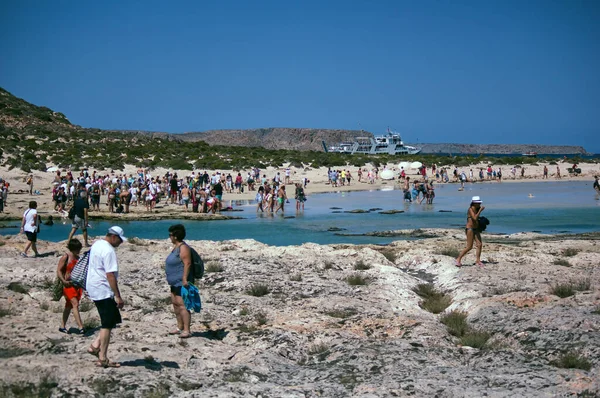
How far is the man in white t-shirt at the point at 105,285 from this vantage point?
7113 mm

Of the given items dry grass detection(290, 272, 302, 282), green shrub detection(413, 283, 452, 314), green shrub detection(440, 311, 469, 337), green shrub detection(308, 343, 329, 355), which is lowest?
green shrub detection(308, 343, 329, 355)

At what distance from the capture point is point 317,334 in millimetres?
9070

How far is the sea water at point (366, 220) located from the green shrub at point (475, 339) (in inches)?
492

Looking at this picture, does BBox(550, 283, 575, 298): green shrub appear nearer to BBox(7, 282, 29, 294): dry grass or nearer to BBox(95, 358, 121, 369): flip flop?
→ BBox(95, 358, 121, 369): flip flop

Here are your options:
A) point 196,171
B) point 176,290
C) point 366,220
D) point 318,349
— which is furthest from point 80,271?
point 196,171

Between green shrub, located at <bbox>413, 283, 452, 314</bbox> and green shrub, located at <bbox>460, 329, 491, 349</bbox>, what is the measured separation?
6.09ft

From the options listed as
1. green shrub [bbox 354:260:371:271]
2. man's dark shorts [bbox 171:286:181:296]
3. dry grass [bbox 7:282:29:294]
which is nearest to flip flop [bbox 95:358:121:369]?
man's dark shorts [bbox 171:286:181:296]

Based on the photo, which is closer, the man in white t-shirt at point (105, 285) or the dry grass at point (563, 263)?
the man in white t-shirt at point (105, 285)

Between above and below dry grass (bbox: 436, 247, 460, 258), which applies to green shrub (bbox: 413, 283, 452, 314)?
below

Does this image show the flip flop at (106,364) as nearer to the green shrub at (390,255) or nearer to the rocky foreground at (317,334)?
the rocky foreground at (317,334)

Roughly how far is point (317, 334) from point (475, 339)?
6.80ft

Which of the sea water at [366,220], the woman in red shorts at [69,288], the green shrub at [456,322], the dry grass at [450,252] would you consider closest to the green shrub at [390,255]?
the dry grass at [450,252]

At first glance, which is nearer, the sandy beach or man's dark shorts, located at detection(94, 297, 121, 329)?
man's dark shorts, located at detection(94, 297, 121, 329)

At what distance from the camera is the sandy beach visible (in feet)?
98.7
